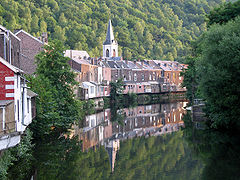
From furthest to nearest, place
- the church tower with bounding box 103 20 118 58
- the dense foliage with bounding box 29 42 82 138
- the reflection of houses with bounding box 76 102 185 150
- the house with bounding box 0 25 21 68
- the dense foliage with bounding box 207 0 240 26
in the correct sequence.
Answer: the church tower with bounding box 103 20 118 58 < the dense foliage with bounding box 207 0 240 26 < the reflection of houses with bounding box 76 102 185 150 < the dense foliage with bounding box 29 42 82 138 < the house with bounding box 0 25 21 68

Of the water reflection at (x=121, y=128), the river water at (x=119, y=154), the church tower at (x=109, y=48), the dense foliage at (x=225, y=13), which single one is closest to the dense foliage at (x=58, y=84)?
the river water at (x=119, y=154)

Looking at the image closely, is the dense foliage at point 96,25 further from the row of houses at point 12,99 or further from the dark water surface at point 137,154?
the row of houses at point 12,99

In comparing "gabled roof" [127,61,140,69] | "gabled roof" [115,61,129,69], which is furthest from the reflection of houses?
"gabled roof" [127,61,140,69]

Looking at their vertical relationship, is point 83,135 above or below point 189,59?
below

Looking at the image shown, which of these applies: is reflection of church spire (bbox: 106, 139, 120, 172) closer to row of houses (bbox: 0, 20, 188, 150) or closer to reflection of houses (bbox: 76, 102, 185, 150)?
reflection of houses (bbox: 76, 102, 185, 150)

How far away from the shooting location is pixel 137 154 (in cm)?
2858

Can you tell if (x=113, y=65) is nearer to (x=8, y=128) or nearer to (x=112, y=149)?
(x=112, y=149)

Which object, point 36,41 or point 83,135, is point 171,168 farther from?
point 36,41

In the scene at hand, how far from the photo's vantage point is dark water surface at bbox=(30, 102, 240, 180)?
74.2 ft

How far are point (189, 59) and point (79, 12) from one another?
103 m

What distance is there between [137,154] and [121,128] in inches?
532

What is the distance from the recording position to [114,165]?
24969 millimetres

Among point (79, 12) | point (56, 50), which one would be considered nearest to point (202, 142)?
point (56, 50)

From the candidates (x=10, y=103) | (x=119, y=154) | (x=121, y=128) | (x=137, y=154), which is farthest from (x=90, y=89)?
(x=10, y=103)
